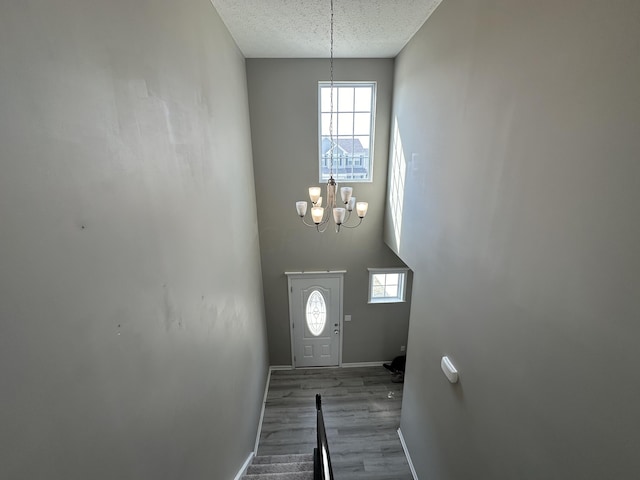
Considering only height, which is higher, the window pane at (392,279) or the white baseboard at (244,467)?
the window pane at (392,279)

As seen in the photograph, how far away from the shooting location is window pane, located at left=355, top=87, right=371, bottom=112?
14.5 ft

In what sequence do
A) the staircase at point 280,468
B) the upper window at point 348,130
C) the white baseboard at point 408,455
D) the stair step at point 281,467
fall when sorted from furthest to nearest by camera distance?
the upper window at point 348,130 < the white baseboard at point 408,455 < the stair step at point 281,467 < the staircase at point 280,468

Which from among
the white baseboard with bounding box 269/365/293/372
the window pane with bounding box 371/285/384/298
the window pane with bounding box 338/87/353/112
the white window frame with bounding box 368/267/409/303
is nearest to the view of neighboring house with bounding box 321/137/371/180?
the window pane with bounding box 338/87/353/112

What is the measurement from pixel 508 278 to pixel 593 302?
0.52 m

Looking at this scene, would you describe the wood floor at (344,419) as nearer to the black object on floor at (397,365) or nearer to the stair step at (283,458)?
the black object on floor at (397,365)

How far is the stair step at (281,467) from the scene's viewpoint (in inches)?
125

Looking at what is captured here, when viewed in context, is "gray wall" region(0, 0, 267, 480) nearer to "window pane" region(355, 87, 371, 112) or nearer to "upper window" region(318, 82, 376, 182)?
"upper window" region(318, 82, 376, 182)

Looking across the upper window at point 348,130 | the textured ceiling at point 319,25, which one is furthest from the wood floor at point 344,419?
the textured ceiling at point 319,25

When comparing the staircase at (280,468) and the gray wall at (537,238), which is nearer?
the gray wall at (537,238)

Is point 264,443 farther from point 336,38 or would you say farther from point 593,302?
point 336,38

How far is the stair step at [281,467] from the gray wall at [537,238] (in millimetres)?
1464

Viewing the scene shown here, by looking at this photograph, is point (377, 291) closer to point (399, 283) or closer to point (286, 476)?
point (399, 283)

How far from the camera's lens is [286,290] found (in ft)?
16.8

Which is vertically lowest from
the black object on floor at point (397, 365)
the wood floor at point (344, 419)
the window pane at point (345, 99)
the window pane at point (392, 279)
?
the wood floor at point (344, 419)
